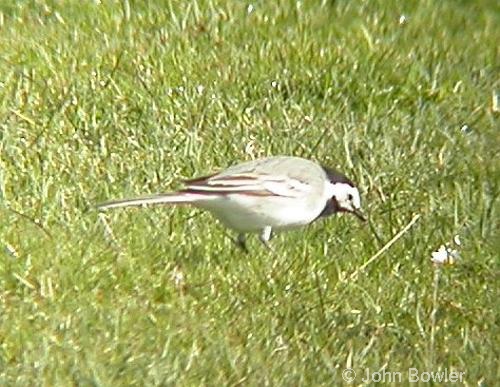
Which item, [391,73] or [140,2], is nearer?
[391,73]

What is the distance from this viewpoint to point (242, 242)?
6.39 metres

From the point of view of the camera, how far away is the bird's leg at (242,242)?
636cm

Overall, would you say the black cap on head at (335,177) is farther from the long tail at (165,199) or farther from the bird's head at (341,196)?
the long tail at (165,199)

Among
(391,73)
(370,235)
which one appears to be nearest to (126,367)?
(370,235)

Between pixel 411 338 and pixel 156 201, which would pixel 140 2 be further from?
pixel 411 338

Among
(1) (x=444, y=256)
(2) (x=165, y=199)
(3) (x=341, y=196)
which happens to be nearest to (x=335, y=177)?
(3) (x=341, y=196)

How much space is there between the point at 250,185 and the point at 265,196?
→ 80 mm

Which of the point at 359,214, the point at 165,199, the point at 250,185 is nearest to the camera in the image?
the point at 165,199

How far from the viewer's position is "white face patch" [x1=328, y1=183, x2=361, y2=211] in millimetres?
6492

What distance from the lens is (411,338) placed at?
5.71 metres

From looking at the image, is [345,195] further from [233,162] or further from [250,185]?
[233,162]

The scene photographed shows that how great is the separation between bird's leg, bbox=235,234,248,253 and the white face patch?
0.38 m

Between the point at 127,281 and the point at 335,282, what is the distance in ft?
2.55

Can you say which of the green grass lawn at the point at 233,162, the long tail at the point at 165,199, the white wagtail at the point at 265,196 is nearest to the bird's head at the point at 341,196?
the white wagtail at the point at 265,196
